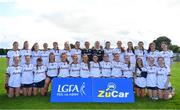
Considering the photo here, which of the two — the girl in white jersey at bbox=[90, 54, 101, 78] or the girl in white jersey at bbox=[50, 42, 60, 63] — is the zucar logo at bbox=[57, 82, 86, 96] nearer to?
the girl in white jersey at bbox=[90, 54, 101, 78]

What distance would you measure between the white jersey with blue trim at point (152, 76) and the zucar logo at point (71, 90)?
2.35 meters

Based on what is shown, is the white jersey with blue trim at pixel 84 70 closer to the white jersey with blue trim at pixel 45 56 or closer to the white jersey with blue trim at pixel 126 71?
the white jersey with blue trim at pixel 126 71

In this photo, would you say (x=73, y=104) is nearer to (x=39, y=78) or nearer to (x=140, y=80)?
(x=39, y=78)

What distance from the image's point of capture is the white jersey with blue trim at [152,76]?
44.6 feet

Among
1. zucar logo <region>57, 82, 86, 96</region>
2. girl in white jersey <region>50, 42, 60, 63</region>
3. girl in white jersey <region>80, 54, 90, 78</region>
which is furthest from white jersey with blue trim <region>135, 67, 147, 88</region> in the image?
girl in white jersey <region>50, 42, 60, 63</region>

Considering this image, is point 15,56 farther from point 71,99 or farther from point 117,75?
point 117,75

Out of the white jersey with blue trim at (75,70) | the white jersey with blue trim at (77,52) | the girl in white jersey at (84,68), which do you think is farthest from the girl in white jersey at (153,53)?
the white jersey with blue trim at (75,70)

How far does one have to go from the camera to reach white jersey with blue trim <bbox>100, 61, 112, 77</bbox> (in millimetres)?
13852

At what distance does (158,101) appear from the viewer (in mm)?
13234

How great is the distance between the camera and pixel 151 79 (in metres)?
13.6

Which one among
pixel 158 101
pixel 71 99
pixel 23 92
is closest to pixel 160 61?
pixel 158 101

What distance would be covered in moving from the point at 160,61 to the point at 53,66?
148 inches

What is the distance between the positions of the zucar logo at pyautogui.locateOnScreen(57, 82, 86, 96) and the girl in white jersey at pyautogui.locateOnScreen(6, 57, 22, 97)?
5.54 feet

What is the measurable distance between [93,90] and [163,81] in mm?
2502
